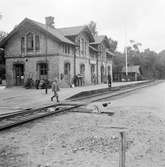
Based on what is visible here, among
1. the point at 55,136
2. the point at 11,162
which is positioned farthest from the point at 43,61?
the point at 11,162

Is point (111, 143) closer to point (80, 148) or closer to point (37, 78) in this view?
point (80, 148)

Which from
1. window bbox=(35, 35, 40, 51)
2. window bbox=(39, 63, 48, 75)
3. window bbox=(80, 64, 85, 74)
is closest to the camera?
window bbox=(39, 63, 48, 75)

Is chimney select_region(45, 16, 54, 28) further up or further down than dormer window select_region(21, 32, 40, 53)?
further up

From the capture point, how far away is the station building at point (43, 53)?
31.0 m

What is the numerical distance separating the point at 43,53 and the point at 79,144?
25.5m

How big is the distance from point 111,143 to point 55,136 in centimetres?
162

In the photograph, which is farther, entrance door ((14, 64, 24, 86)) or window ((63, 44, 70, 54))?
entrance door ((14, 64, 24, 86))

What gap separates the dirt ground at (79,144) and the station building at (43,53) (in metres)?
21.7

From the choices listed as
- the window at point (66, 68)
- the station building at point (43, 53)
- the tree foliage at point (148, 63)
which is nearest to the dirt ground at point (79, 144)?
the station building at point (43, 53)

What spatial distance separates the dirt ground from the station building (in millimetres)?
21672

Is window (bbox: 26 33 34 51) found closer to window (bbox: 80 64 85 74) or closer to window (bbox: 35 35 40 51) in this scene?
window (bbox: 35 35 40 51)

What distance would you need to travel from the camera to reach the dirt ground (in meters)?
5.45

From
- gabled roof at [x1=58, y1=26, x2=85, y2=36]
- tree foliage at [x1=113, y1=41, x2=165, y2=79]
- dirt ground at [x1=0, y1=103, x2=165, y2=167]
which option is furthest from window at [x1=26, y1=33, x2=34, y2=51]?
tree foliage at [x1=113, y1=41, x2=165, y2=79]

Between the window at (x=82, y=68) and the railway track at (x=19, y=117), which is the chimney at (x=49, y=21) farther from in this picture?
the railway track at (x=19, y=117)
